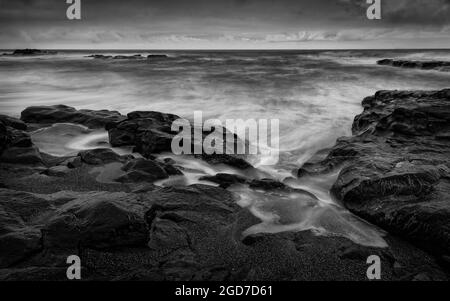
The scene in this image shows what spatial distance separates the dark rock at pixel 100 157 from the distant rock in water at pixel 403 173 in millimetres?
3415

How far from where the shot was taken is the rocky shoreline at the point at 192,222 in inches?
129

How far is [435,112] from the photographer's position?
285 inches

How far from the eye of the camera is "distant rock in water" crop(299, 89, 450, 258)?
3750mm

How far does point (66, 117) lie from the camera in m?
9.15

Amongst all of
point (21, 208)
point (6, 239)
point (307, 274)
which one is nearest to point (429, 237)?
point (307, 274)

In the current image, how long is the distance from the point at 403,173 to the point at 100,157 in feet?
16.4

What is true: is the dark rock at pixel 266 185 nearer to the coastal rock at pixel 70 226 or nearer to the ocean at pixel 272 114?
the ocean at pixel 272 114

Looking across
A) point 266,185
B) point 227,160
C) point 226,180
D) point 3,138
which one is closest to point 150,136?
point 227,160

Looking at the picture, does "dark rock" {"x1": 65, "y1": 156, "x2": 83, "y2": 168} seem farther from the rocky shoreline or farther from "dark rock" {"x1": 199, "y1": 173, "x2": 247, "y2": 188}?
"dark rock" {"x1": 199, "y1": 173, "x2": 247, "y2": 188}

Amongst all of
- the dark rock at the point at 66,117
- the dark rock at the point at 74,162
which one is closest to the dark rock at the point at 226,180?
the dark rock at the point at 74,162
